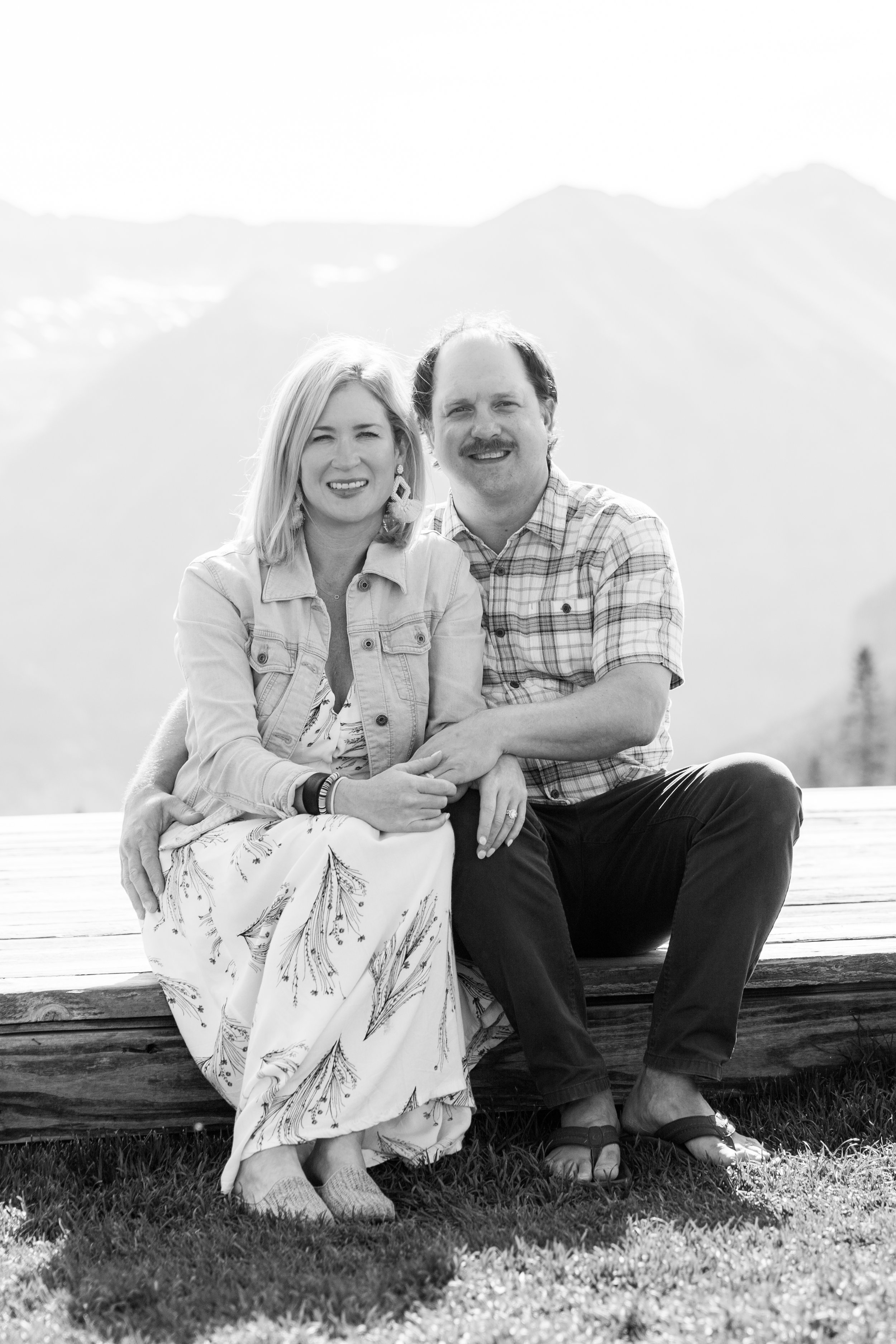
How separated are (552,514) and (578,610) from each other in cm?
21

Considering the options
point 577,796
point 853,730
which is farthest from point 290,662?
point 853,730

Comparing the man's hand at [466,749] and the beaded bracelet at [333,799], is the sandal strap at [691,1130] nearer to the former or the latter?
the man's hand at [466,749]

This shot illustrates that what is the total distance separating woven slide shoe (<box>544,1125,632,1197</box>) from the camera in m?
1.93

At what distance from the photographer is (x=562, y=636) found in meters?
2.40

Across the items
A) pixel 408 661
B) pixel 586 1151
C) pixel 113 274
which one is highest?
pixel 113 274

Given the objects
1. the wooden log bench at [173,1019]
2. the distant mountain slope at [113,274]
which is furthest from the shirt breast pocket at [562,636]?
the distant mountain slope at [113,274]

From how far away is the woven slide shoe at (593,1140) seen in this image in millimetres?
1930

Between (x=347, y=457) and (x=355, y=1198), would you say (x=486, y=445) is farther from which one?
(x=355, y=1198)

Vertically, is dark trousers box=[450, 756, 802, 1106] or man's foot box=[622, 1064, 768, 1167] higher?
dark trousers box=[450, 756, 802, 1106]

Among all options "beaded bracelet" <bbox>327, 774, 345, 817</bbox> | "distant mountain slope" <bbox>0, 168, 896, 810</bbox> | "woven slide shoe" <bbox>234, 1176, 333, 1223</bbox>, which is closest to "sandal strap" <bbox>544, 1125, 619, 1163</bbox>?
"woven slide shoe" <bbox>234, 1176, 333, 1223</bbox>

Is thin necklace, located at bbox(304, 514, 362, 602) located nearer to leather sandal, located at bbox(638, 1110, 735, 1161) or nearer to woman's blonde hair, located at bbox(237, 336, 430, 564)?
woman's blonde hair, located at bbox(237, 336, 430, 564)

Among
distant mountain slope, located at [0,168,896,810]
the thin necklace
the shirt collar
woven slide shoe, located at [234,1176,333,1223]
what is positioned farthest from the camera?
distant mountain slope, located at [0,168,896,810]

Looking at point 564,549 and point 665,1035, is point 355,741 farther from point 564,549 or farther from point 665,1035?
point 665,1035

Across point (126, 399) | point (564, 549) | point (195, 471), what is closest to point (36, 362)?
point (126, 399)
